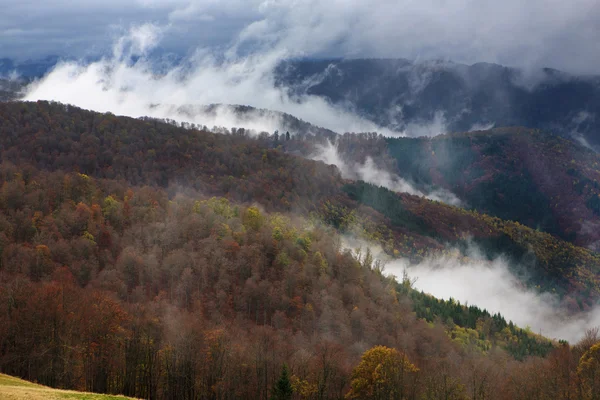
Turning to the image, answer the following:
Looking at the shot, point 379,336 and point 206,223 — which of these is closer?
point 379,336

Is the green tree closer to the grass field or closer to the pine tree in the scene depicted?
the pine tree

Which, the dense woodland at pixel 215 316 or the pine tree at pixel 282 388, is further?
the dense woodland at pixel 215 316

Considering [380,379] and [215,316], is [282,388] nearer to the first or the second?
[380,379]

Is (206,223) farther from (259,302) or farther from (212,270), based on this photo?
(259,302)

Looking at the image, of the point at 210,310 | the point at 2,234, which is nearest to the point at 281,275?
the point at 210,310

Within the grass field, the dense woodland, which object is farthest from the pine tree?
the grass field

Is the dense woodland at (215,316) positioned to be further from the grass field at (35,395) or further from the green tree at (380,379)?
the grass field at (35,395)

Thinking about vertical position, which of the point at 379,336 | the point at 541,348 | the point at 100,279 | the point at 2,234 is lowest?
the point at 541,348

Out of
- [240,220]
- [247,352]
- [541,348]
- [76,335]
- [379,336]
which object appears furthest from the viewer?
[541,348]

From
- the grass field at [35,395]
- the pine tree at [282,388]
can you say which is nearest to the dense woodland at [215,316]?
the pine tree at [282,388]
